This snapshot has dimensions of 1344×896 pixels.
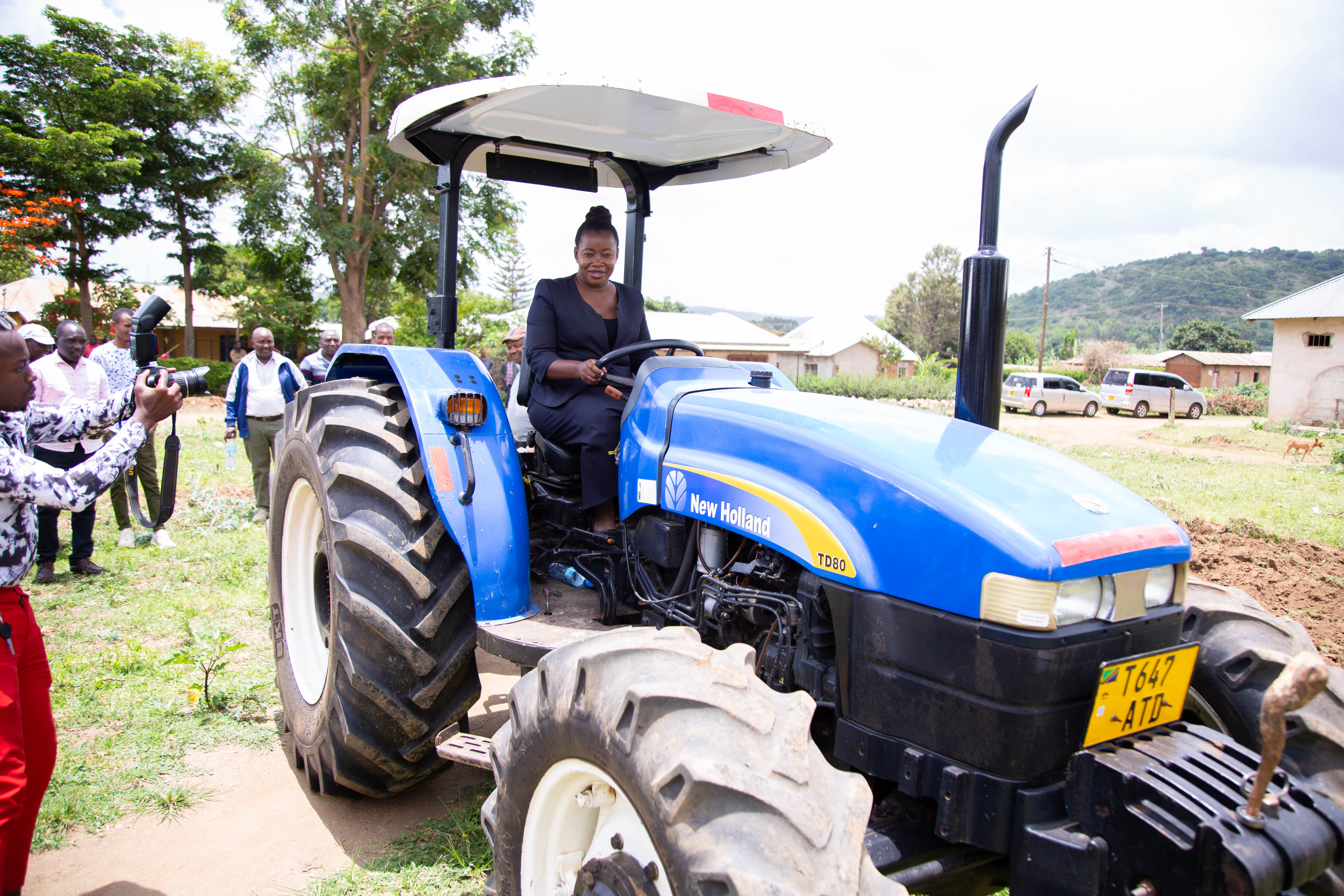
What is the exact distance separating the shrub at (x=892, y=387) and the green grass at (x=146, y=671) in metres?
31.6

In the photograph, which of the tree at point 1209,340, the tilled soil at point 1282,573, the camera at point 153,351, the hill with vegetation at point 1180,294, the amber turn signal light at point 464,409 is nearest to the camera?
the camera at point 153,351

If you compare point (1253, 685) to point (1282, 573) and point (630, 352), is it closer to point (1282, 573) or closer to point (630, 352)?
point (630, 352)

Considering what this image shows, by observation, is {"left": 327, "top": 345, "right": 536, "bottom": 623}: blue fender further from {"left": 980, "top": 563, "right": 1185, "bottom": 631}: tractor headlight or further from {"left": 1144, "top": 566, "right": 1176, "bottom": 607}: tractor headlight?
{"left": 1144, "top": 566, "right": 1176, "bottom": 607}: tractor headlight

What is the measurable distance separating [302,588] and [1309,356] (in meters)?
32.8

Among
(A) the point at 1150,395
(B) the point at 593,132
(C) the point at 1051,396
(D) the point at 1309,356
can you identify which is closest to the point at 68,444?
(B) the point at 593,132

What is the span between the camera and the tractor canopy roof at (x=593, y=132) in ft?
9.57

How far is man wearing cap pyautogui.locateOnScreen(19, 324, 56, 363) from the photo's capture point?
242 inches

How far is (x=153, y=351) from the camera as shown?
112 inches

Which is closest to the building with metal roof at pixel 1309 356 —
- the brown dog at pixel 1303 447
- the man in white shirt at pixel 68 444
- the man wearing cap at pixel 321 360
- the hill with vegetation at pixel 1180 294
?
the brown dog at pixel 1303 447

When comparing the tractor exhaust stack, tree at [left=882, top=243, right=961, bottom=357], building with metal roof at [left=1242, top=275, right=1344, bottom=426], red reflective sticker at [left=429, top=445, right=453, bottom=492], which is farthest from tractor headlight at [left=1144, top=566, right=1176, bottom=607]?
tree at [left=882, top=243, right=961, bottom=357]

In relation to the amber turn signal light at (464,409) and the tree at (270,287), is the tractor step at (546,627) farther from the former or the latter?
the tree at (270,287)

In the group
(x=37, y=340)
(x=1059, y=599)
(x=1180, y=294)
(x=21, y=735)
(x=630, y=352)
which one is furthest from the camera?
(x=1180, y=294)

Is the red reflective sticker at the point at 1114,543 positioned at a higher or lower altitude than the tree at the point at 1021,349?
lower

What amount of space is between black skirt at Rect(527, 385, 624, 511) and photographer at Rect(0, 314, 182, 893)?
1.29 metres
